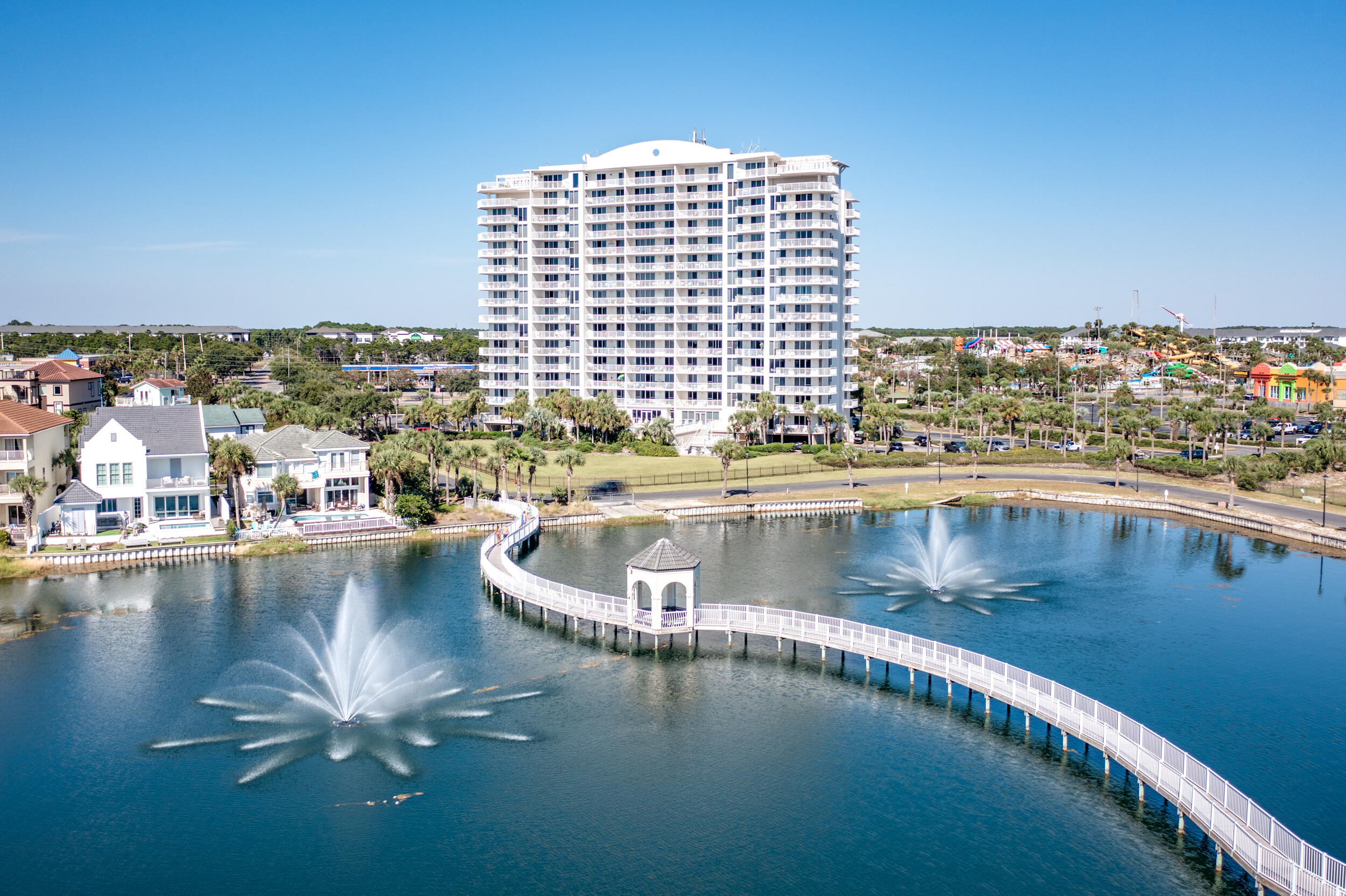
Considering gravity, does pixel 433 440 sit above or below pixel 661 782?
above

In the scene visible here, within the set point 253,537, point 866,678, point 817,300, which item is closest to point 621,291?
point 817,300

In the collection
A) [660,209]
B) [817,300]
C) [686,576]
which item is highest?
[660,209]

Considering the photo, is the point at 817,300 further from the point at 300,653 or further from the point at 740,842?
the point at 740,842

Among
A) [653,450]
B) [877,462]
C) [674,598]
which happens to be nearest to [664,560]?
[674,598]

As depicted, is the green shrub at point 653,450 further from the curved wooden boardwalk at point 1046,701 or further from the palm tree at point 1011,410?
the curved wooden boardwalk at point 1046,701

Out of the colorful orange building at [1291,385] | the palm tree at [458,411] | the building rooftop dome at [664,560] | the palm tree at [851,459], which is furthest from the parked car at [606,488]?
the colorful orange building at [1291,385]
